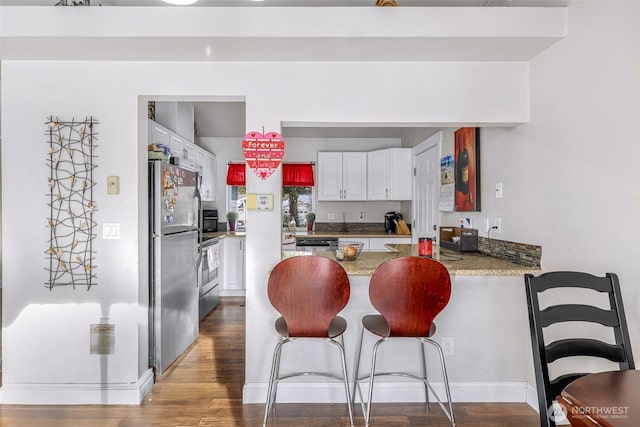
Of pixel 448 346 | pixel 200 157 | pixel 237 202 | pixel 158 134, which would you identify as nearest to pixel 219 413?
pixel 448 346

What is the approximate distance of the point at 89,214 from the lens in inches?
90.1

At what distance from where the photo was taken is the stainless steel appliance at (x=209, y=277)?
12.7 feet

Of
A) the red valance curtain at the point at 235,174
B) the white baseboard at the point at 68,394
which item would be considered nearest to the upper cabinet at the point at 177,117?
the red valance curtain at the point at 235,174

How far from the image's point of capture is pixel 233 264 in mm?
4820

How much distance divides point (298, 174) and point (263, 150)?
9.70 ft

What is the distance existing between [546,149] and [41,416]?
3487 millimetres

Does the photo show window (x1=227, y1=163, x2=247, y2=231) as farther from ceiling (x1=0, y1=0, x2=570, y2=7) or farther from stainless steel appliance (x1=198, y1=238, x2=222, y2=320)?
ceiling (x1=0, y1=0, x2=570, y2=7)

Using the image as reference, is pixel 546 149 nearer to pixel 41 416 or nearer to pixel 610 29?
pixel 610 29

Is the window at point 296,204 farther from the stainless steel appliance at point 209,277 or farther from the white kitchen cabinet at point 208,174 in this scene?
the stainless steel appliance at point 209,277

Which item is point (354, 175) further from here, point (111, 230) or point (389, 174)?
point (111, 230)

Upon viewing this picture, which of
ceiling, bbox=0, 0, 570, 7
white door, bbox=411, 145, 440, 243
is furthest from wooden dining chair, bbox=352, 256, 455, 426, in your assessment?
white door, bbox=411, 145, 440, 243

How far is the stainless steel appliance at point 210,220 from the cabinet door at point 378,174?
2.20m

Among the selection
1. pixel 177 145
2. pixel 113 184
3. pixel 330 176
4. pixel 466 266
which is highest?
pixel 177 145

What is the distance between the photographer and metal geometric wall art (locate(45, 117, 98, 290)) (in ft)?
7.46
